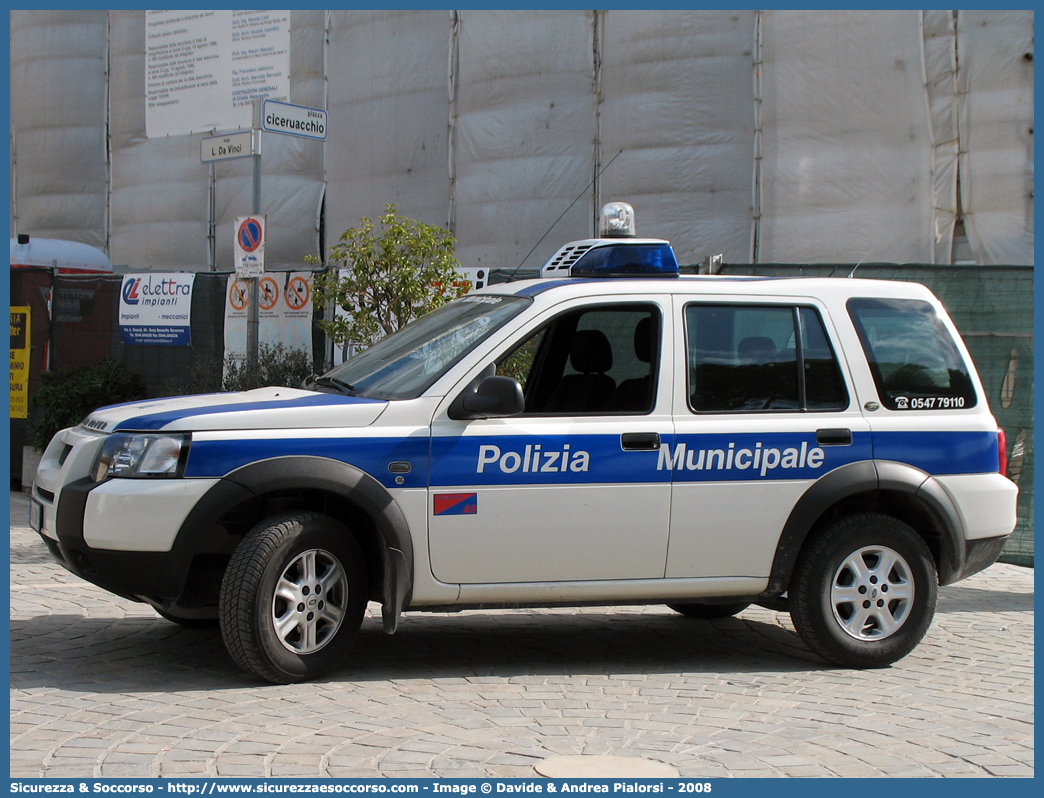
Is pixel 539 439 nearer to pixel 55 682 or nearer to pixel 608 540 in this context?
pixel 608 540

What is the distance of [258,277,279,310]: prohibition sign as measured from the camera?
41.9 feet

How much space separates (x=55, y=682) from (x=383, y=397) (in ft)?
6.28

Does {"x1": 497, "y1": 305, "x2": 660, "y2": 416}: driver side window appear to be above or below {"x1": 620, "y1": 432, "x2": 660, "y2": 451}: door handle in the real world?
above

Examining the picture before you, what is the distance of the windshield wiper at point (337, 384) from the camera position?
226 inches

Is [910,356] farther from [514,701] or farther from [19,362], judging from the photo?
[19,362]

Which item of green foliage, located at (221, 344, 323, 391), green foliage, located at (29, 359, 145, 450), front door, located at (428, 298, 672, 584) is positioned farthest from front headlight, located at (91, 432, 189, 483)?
green foliage, located at (29, 359, 145, 450)

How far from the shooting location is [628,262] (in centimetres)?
619

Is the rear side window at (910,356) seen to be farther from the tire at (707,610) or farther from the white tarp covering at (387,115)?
the white tarp covering at (387,115)

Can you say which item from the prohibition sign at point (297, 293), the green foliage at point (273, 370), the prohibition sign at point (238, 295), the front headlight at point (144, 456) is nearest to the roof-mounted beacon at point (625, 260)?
the front headlight at point (144, 456)

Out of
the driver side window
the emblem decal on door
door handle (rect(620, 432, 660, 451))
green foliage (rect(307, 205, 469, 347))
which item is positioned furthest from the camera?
green foliage (rect(307, 205, 469, 347))

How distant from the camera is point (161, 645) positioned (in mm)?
6129

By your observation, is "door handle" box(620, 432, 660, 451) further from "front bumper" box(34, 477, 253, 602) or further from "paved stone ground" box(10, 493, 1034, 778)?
"front bumper" box(34, 477, 253, 602)

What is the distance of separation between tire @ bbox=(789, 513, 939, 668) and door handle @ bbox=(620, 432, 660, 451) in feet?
3.16

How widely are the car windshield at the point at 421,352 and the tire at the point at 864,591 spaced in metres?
1.88
